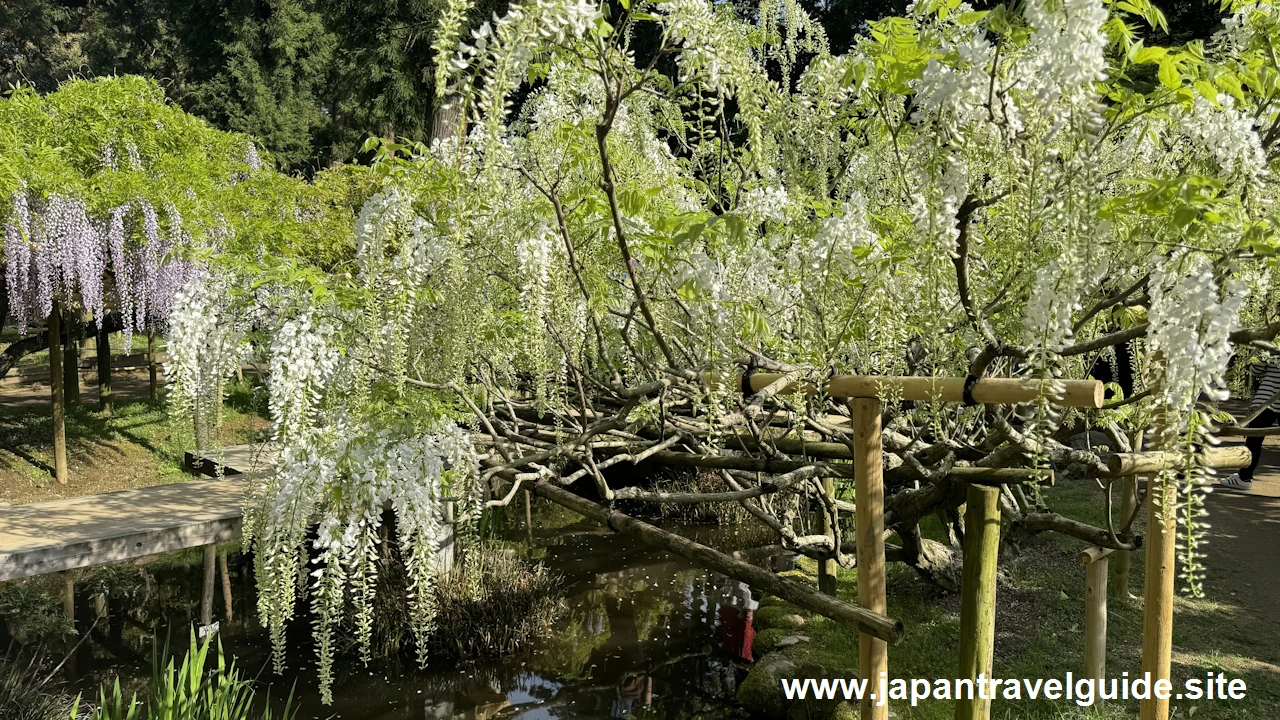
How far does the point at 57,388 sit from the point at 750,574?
688 centimetres

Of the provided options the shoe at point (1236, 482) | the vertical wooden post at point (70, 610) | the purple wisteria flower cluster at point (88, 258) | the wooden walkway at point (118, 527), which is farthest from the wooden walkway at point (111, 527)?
the shoe at point (1236, 482)

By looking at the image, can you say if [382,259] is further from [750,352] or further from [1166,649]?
[1166,649]

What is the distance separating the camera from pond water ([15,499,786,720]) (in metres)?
4.51

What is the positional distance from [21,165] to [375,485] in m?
5.03

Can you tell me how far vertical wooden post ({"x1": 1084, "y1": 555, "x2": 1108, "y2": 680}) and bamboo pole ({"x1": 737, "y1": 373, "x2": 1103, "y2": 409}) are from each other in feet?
5.98

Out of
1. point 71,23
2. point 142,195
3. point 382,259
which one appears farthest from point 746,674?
point 71,23

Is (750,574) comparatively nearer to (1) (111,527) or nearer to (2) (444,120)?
(1) (111,527)

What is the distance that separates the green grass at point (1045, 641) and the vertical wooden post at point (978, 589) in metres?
0.87

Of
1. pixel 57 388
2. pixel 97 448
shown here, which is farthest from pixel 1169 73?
pixel 97 448

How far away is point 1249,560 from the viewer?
5363 millimetres

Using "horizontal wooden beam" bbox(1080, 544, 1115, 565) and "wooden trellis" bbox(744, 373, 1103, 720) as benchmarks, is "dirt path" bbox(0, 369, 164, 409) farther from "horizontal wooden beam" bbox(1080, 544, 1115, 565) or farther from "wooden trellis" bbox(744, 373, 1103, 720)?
"horizontal wooden beam" bbox(1080, 544, 1115, 565)

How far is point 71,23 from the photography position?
21.8 meters

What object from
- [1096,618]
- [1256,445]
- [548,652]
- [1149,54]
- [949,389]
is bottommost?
[548,652]

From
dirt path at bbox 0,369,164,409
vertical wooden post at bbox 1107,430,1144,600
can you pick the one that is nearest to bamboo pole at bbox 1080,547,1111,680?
vertical wooden post at bbox 1107,430,1144,600
